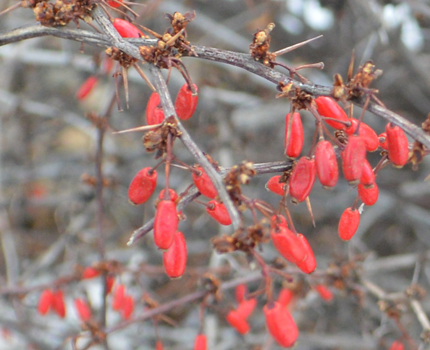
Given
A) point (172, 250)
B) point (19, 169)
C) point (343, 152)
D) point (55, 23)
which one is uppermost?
point (55, 23)

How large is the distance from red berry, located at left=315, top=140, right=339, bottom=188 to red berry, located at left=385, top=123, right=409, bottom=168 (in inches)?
6.5

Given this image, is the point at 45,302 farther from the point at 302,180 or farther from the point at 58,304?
the point at 302,180

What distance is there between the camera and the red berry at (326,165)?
1309mm

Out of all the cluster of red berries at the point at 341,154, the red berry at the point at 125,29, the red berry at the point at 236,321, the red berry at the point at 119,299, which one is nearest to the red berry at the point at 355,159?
the cluster of red berries at the point at 341,154

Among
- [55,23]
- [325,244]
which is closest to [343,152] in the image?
[55,23]

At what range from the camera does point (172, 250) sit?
1.44m

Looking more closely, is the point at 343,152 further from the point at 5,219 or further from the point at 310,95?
the point at 5,219

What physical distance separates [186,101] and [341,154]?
0.52 m

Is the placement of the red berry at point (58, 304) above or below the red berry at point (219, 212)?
below

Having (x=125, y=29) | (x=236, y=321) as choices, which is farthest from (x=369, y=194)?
(x=236, y=321)

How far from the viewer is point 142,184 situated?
1493 mm

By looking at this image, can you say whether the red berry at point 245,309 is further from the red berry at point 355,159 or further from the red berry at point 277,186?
→ the red berry at point 355,159

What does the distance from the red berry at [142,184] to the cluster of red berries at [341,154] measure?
40cm

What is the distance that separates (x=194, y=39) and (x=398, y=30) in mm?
2790
